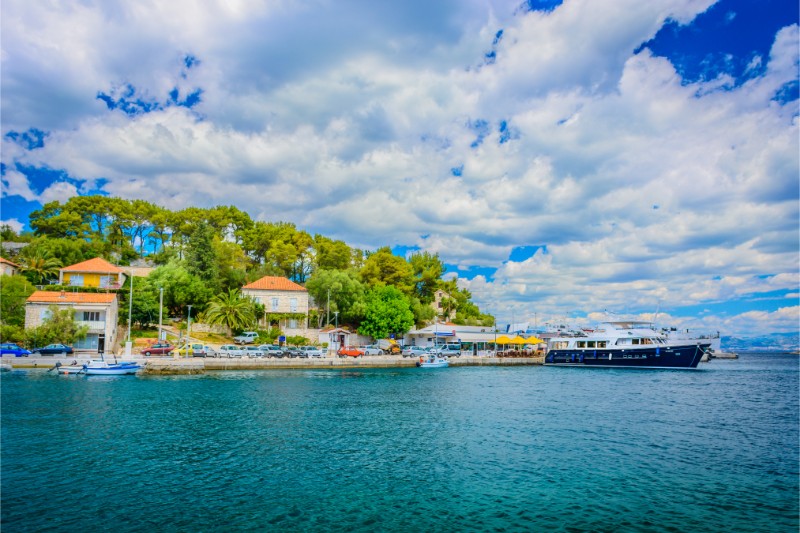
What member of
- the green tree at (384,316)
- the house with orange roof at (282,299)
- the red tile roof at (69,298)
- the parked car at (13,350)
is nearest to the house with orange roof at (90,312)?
the red tile roof at (69,298)

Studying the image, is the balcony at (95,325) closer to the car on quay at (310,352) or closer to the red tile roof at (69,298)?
the red tile roof at (69,298)

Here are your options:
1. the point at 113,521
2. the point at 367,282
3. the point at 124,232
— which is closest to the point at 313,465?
the point at 113,521

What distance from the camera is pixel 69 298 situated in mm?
50250

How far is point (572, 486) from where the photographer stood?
52.3ft

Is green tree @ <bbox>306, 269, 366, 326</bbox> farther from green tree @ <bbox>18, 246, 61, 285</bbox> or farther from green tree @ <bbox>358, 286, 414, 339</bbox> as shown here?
green tree @ <bbox>18, 246, 61, 285</bbox>

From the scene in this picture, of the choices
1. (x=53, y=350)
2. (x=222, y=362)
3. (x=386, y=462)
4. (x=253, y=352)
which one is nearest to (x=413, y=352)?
(x=253, y=352)

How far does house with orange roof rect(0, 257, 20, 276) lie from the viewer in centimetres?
5542

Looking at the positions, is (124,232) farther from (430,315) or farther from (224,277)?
(430,315)

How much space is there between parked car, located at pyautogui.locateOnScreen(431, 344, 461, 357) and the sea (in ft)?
107

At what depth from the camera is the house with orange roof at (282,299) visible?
64.4 m

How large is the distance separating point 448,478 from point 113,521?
9.77 meters

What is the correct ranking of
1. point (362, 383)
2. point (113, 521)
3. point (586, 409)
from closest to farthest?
point (113, 521), point (586, 409), point (362, 383)

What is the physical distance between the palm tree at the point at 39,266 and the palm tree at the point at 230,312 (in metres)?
19.5

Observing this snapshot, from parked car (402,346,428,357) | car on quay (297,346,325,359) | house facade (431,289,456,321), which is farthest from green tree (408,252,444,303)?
car on quay (297,346,325,359)
